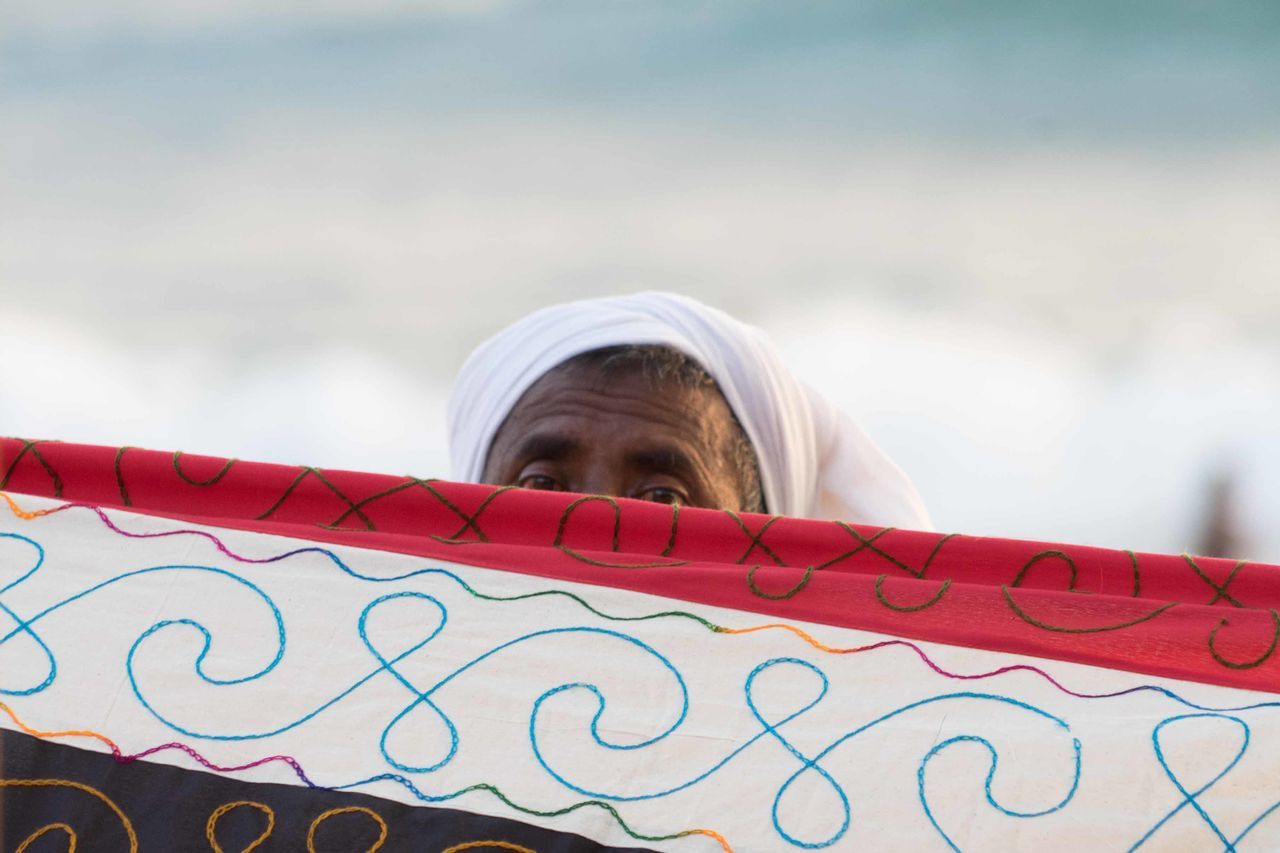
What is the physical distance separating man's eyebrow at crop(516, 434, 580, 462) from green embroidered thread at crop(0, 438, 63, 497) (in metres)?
0.88

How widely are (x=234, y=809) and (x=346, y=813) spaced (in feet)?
0.32

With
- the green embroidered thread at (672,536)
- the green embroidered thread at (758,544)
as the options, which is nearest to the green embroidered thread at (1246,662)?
the green embroidered thread at (758,544)

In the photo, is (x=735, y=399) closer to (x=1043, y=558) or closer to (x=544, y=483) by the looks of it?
(x=544, y=483)

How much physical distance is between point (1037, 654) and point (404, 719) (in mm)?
599

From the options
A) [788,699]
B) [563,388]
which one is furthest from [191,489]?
[563,388]

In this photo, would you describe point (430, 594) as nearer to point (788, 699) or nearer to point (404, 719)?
point (404, 719)

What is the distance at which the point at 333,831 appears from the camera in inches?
45.5

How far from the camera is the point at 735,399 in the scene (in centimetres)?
240

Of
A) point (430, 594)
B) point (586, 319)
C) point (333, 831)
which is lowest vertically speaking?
point (333, 831)

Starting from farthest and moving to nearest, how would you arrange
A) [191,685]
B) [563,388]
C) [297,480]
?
1. [563,388]
2. [297,480]
3. [191,685]

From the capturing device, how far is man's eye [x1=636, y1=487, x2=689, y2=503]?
2178mm

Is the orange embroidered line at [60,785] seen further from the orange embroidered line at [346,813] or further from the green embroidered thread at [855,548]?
the green embroidered thread at [855,548]

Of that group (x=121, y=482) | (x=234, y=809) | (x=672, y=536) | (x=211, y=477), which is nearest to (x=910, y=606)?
(x=672, y=536)

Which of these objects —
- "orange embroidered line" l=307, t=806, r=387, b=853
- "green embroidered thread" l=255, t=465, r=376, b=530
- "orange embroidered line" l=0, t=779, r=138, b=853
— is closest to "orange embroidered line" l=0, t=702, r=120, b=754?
"orange embroidered line" l=0, t=779, r=138, b=853
